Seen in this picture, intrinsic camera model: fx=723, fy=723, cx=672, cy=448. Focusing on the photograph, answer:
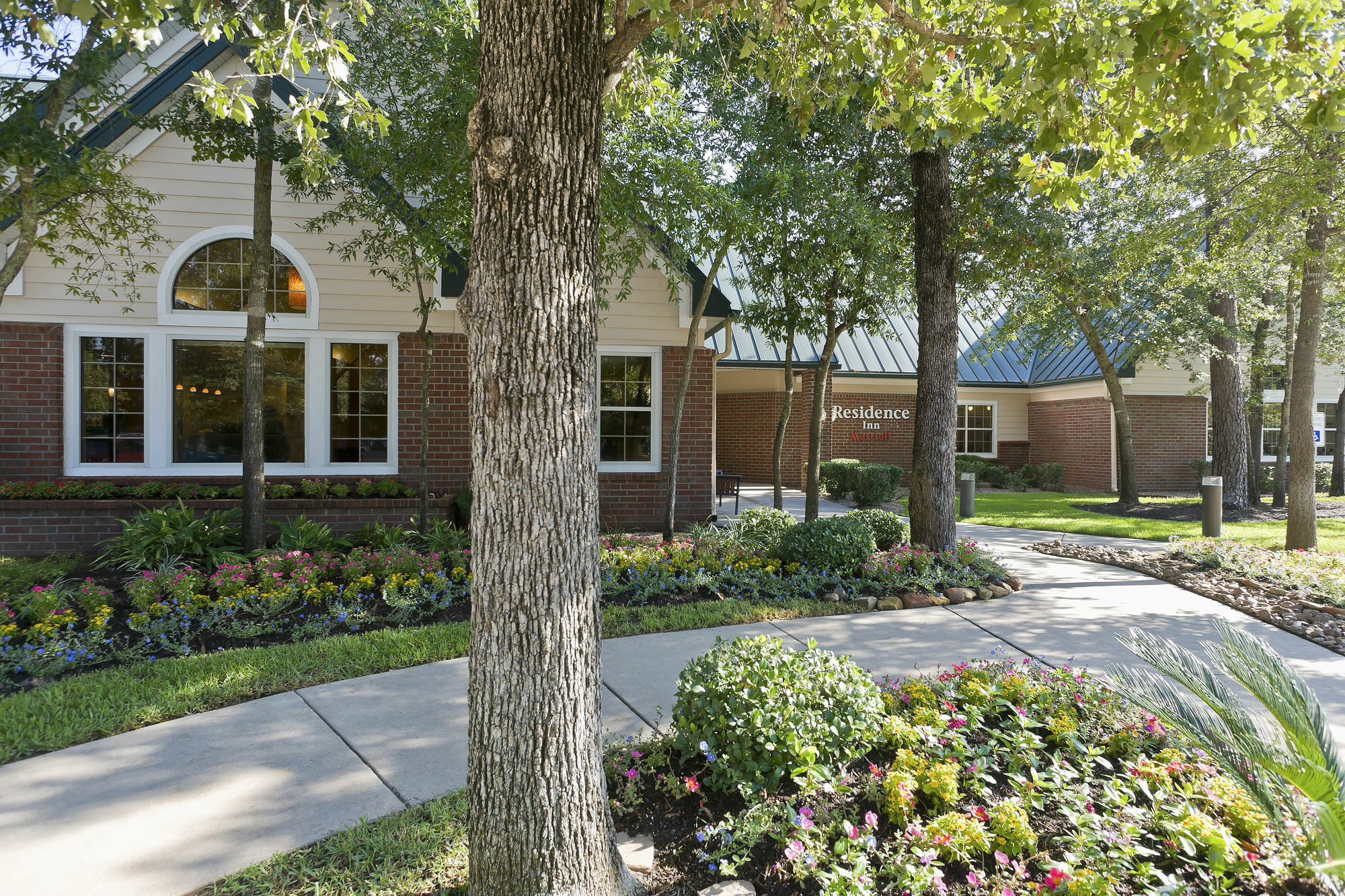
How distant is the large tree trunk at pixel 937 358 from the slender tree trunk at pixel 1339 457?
16004 millimetres

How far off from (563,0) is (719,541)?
6.13 meters

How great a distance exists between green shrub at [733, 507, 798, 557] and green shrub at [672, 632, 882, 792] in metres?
Answer: 4.02

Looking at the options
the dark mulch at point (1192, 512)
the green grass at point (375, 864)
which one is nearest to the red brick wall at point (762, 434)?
the dark mulch at point (1192, 512)

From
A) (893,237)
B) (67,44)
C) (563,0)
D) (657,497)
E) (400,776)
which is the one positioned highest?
(67,44)

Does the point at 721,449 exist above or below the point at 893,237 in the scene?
below

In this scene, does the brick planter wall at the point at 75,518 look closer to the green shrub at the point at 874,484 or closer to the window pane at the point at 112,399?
the window pane at the point at 112,399

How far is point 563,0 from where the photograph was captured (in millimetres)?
2355

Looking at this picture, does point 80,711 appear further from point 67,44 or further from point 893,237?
point 893,237

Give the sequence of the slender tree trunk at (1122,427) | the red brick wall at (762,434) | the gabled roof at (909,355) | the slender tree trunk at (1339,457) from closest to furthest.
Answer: the slender tree trunk at (1122,427)
the gabled roof at (909,355)
the slender tree trunk at (1339,457)
the red brick wall at (762,434)

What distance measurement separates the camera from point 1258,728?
276 centimetres

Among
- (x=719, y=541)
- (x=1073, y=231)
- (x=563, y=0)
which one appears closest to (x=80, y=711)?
(x=563, y=0)

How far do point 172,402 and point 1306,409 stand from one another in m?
13.3

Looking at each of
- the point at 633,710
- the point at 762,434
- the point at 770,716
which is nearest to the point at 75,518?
the point at 633,710

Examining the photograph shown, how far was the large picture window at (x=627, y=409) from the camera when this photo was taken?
33.0ft
